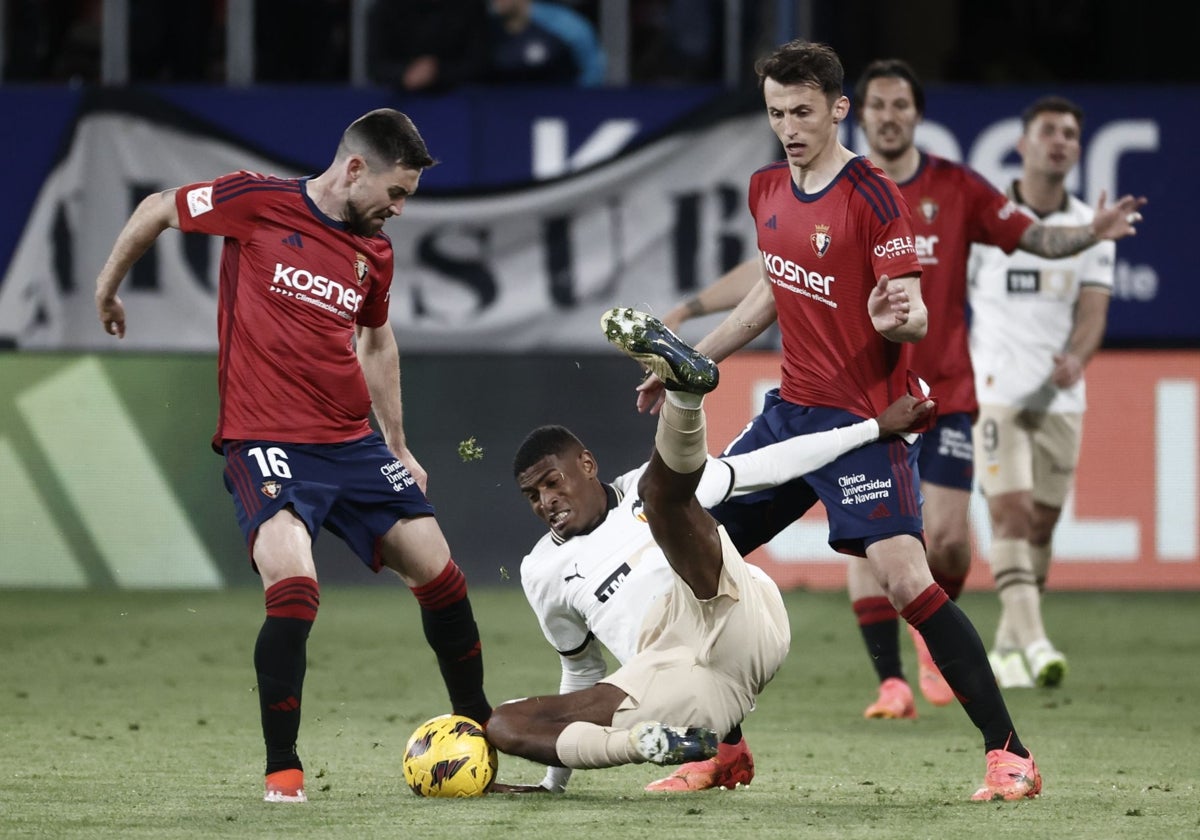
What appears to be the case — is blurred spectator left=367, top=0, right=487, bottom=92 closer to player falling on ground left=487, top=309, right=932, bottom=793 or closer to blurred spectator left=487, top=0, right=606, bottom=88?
blurred spectator left=487, top=0, right=606, bottom=88

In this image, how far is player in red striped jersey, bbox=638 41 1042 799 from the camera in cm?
563

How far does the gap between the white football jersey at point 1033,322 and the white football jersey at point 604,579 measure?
348 cm

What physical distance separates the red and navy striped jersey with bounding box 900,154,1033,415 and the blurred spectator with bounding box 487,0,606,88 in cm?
553

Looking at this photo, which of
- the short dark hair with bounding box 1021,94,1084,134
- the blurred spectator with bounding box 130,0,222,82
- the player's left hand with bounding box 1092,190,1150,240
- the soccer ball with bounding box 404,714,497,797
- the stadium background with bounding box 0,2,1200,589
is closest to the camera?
the soccer ball with bounding box 404,714,497,797

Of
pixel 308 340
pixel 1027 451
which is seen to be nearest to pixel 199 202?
pixel 308 340

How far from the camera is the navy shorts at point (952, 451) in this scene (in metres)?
7.80

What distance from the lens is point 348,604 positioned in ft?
36.1

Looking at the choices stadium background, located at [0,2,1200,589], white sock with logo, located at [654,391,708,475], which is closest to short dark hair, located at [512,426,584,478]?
white sock with logo, located at [654,391,708,475]

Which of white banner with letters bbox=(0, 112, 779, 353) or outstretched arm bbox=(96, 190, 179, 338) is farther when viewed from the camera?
white banner with letters bbox=(0, 112, 779, 353)

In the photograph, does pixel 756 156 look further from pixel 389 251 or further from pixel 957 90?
pixel 389 251

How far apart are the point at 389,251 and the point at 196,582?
5636mm

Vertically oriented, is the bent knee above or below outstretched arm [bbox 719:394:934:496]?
below

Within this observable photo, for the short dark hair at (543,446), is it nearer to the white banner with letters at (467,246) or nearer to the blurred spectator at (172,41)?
the white banner with letters at (467,246)

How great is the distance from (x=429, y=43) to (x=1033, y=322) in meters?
4.98
